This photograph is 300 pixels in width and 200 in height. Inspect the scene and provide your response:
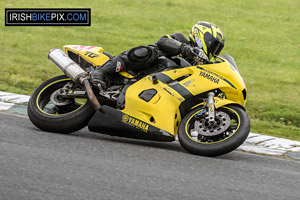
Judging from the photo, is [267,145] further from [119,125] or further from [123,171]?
[123,171]

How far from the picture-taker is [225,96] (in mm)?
5980

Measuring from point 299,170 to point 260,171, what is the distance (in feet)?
1.77

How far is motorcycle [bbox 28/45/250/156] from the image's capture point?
18.7ft

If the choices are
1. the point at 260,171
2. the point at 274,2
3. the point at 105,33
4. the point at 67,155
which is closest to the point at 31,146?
the point at 67,155

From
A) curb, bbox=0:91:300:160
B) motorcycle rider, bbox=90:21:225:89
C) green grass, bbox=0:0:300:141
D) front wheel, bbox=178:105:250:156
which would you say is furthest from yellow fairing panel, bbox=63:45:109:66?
green grass, bbox=0:0:300:141

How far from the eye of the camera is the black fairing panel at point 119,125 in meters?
5.88

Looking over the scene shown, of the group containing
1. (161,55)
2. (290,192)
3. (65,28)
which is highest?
(161,55)

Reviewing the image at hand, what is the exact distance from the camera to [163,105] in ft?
19.4

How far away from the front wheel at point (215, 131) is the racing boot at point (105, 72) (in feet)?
3.21

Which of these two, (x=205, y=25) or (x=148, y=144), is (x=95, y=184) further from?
(x=205, y=25)

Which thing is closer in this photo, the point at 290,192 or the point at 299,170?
the point at 290,192

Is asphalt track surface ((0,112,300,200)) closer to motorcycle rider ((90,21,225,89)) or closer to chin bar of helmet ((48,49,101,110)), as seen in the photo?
chin bar of helmet ((48,49,101,110))

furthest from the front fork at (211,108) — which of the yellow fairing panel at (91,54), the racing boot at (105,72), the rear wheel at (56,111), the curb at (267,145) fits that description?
the yellow fairing panel at (91,54)

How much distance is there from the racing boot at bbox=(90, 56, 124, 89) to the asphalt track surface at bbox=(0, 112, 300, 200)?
0.61m
